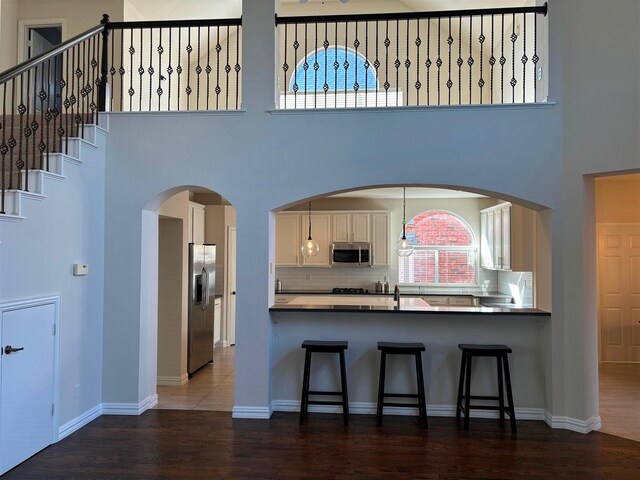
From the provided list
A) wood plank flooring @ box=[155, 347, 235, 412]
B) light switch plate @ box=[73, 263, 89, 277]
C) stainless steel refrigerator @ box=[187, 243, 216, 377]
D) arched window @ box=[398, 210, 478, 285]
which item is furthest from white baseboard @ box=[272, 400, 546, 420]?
arched window @ box=[398, 210, 478, 285]

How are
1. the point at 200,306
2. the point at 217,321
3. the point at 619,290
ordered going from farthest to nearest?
the point at 217,321, the point at 619,290, the point at 200,306

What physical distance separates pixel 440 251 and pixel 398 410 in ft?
15.2

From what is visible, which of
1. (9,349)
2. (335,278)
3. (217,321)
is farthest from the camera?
(335,278)

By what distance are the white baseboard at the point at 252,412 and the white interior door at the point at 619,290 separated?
507cm

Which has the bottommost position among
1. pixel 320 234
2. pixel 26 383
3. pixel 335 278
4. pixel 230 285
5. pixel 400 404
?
pixel 400 404

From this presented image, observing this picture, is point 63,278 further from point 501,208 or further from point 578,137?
point 501,208

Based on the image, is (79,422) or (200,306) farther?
(200,306)

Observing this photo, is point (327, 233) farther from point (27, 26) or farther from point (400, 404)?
point (27, 26)

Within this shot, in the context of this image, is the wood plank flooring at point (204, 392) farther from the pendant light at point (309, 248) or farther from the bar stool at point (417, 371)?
the pendant light at point (309, 248)

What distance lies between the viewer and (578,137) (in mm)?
4211

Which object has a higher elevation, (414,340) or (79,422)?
(414,340)

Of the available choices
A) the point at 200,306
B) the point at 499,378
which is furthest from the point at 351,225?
the point at 499,378

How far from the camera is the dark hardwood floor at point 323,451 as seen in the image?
332cm

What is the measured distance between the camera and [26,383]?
3.45 meters
